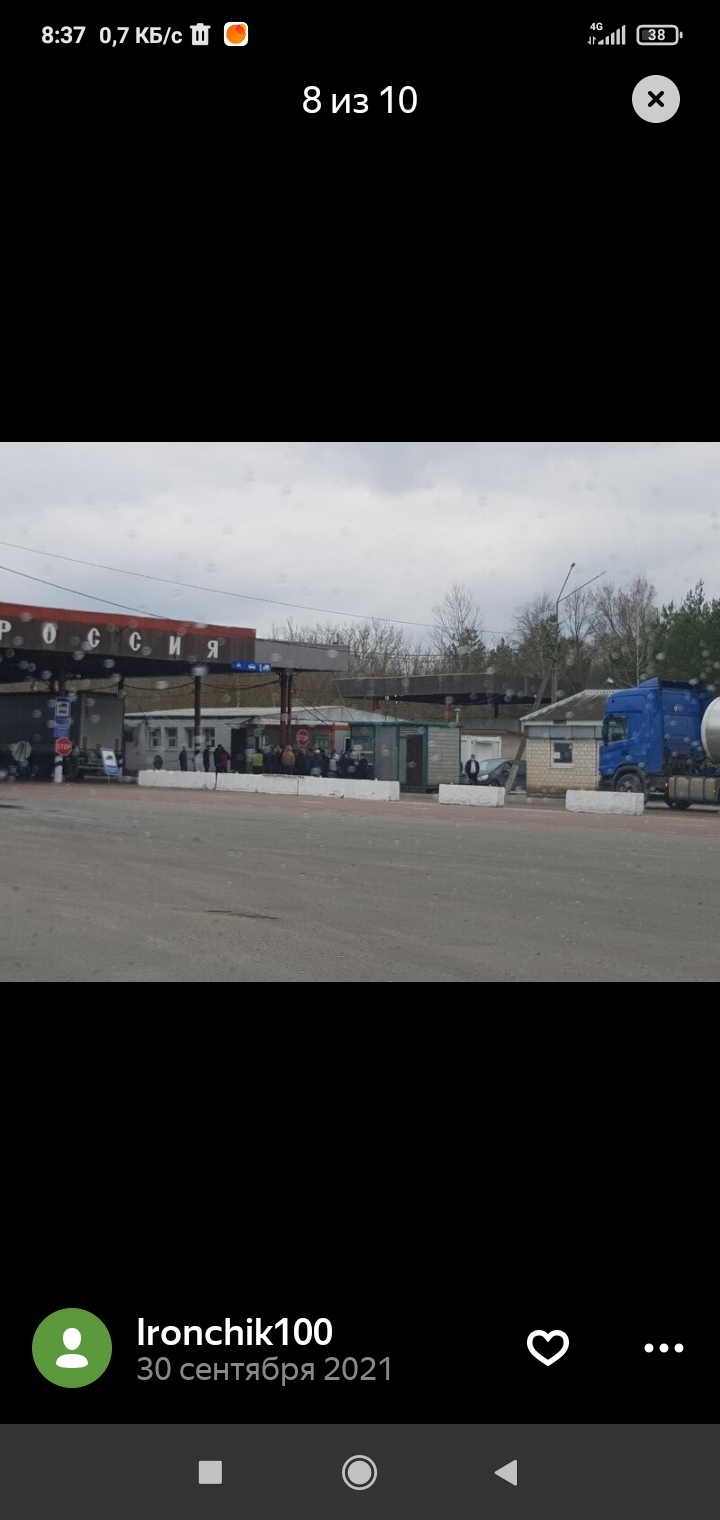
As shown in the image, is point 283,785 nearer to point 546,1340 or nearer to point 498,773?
point 498,773

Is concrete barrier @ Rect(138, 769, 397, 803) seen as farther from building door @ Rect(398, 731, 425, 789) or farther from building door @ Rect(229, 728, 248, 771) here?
building door @ Rect(229, 728, 248, 771)

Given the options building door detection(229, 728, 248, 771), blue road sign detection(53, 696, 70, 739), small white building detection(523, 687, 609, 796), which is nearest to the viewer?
blue road sign detection(53, 696, 70, 739)

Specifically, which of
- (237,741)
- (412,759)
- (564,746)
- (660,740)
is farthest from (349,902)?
(237,741)

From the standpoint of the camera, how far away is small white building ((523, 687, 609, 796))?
44.6 meters

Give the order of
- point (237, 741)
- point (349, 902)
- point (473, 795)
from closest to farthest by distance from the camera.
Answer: point (349, 902)
point (473, 795)
point (237, 741)

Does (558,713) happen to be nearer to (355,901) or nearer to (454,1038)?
(355,901)

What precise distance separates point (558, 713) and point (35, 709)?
20.6 metres

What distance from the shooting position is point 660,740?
1313 inches

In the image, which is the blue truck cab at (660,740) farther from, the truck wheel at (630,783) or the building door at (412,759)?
the building door at (412,759)

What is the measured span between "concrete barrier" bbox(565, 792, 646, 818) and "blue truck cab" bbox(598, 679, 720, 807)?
1.54 metres

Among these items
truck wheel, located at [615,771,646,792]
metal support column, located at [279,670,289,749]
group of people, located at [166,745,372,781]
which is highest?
metal support column, located at [279,670,289,749]

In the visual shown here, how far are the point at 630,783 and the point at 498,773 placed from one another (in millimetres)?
13086

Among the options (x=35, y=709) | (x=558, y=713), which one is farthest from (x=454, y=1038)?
(x=35, y=709)

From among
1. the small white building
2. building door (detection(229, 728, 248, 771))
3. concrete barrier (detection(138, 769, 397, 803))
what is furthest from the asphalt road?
building door (detection(229, 728, 248, 771))
